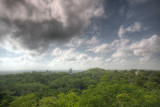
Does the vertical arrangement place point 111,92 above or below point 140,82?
above

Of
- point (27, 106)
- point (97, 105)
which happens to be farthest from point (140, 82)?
point (27, 106)

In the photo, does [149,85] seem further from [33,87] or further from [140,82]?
[33,87]

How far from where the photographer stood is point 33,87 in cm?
7350

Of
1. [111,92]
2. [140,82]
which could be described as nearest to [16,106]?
[111,92]

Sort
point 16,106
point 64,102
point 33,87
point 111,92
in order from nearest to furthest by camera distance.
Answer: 1. point 64,102
2. point 111,92
3. point 16,106
4. point 33,87

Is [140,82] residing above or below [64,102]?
below

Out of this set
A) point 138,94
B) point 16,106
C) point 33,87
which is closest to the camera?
point 138,94

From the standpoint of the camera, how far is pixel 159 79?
65438 millimetres

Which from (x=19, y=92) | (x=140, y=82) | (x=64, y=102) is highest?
(x=64, y=102)

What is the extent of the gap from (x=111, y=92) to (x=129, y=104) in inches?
267

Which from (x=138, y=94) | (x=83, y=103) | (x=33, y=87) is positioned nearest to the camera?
(x=83, y=103)

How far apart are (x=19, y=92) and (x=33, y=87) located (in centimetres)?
1054

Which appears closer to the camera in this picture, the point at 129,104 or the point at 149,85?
the point at 129,104

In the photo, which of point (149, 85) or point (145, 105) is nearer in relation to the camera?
point (145, 105)
